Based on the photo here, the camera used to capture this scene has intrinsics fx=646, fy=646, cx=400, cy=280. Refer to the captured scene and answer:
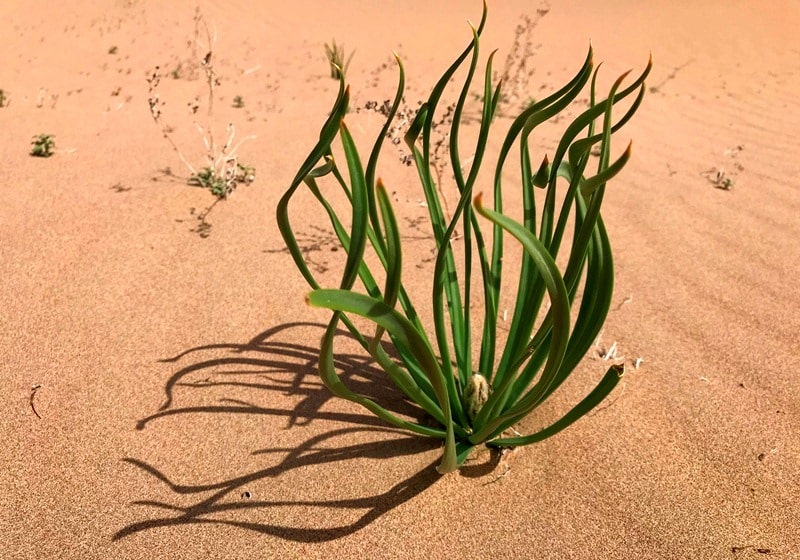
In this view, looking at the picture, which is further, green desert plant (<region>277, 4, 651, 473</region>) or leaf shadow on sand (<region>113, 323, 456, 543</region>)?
leaf shadow on sand (<region>113, 323, 456, 543</region>)

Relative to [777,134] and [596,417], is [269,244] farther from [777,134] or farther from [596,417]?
[777,134]

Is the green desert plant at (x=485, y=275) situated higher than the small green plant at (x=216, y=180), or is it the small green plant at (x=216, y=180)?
the green desert plant at (x=485, y=275)

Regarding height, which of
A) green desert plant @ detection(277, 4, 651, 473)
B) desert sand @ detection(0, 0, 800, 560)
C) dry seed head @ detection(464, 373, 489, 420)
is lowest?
desert sand @ detection(0, 0, 800, 560)

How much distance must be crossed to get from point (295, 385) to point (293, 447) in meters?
0.21

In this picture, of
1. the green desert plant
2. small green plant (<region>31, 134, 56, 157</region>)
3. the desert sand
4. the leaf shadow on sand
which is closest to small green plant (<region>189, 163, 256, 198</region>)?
the desert sand

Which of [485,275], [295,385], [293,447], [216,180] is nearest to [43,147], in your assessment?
[216,180]

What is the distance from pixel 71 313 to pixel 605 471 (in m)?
1.44

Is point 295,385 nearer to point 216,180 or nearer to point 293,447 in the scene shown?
point 293,447

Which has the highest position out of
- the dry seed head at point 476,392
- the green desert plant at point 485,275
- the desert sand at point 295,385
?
the green desert plant at point 485,275

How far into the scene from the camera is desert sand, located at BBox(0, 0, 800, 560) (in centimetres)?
122

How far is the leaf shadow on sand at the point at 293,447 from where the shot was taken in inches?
48.2

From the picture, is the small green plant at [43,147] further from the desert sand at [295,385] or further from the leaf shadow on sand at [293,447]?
the leaf shadow on sand at [293,447]

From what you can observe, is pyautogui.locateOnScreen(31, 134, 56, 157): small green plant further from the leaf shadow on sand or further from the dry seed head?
the dry seed head

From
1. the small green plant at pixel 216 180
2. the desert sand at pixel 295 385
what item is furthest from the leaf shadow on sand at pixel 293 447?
the small green plant at pixel 216 180
